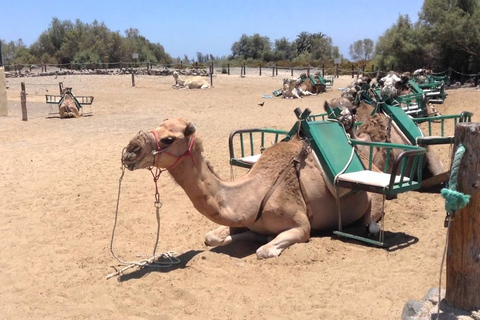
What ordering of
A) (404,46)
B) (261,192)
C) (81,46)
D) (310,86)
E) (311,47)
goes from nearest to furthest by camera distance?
(261,192) < (310,86) < (404,46) < (81,46) < (311,47)

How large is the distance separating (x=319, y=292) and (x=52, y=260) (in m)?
2.82

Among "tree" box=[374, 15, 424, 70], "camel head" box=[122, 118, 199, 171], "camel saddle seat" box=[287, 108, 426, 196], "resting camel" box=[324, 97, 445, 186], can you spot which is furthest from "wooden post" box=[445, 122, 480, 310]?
"tree" box=[374, 15, 424, 70]

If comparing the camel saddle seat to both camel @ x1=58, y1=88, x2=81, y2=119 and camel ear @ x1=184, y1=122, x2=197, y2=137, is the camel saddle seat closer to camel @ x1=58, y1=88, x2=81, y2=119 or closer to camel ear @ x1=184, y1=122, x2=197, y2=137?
camel ear @ x1=184, y1=122, x2=197, y2=137

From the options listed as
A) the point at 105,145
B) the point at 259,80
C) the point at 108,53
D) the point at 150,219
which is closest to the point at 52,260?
the point at 150,219

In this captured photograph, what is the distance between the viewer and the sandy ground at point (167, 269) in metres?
3.99

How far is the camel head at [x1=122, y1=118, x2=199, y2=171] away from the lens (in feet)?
13.6

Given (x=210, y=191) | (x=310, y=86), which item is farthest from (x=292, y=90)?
(x=210, y=191)

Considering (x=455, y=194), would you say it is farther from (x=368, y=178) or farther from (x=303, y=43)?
(x=303, y=43)

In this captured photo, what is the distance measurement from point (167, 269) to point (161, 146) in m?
1.21

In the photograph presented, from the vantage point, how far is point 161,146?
14.0 ft

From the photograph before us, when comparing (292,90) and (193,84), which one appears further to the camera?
(193,84)

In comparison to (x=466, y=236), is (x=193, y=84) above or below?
below

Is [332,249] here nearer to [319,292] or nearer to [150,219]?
[319,292]

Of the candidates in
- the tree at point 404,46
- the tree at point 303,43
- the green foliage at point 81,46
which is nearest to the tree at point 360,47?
the tree at point 303,43
